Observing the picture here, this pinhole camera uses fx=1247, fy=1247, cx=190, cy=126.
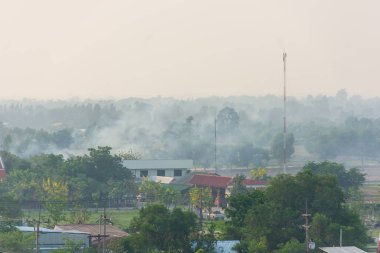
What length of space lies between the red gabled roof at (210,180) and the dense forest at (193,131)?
23.7 m

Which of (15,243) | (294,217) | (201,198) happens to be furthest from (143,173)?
(15,243)

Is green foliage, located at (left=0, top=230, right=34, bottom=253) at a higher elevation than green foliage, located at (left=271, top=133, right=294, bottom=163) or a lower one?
lower

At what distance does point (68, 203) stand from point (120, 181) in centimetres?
483

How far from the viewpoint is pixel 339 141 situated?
91.6 metres

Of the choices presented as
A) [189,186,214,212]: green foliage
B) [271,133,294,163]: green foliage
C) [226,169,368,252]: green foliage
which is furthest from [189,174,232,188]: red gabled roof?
[271,133,294,163]: green foliage

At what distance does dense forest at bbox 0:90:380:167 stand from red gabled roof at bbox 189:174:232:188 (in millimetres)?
23678

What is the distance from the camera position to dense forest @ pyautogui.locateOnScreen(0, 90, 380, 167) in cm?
8600

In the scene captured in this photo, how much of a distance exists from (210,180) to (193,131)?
41773 mm

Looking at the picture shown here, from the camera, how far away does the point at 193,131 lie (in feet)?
320

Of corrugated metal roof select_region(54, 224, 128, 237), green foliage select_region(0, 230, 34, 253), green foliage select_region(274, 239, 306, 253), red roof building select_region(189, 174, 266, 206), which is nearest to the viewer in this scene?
green foliage select_region(274, 239, 306, 253)

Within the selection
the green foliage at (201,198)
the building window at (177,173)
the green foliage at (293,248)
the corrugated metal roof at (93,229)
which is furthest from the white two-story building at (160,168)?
the green foliage at (293,248)

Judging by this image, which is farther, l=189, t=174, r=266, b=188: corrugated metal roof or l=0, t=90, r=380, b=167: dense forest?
l=0, t=90, r=380, b=167: dense forest

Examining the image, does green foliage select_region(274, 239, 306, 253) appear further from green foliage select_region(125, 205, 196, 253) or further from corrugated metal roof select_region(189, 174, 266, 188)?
corrugated metal roof select_region(189, 174, 266, 188)

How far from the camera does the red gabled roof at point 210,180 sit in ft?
177
